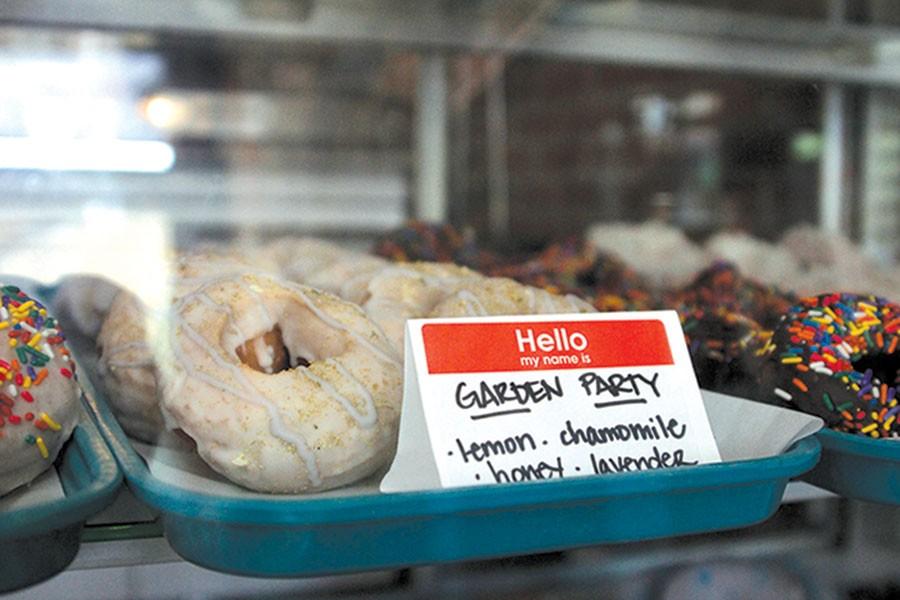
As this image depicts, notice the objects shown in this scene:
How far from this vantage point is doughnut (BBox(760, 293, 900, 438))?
0.88m

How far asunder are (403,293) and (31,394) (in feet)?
1.39

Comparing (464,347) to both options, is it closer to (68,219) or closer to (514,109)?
(68,219)

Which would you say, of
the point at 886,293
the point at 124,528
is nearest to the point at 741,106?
the point at 886,293

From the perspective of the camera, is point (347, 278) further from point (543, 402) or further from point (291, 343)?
point (543, 402)

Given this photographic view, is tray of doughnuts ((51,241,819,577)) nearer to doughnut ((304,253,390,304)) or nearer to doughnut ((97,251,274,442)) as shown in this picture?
doughnut ((97,251,274,442))

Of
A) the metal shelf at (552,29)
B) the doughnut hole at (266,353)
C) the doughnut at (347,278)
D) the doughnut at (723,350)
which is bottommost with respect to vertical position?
the doughnut at (723,350)

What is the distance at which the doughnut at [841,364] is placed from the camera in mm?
875

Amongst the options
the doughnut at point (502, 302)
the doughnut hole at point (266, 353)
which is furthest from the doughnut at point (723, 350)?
the doughnut hole at point (266, 353)

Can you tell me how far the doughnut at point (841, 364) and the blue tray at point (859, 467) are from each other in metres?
0.02

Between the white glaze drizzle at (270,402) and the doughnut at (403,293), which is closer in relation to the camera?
the white glaze drizzle at (270,402)

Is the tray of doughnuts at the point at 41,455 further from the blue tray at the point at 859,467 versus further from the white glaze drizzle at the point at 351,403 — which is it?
the blue tray at the point at 859,467

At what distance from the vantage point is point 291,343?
84 cm

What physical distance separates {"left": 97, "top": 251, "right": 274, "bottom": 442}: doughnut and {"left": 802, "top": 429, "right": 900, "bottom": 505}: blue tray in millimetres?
598

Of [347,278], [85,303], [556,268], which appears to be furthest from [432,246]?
[85,303]
